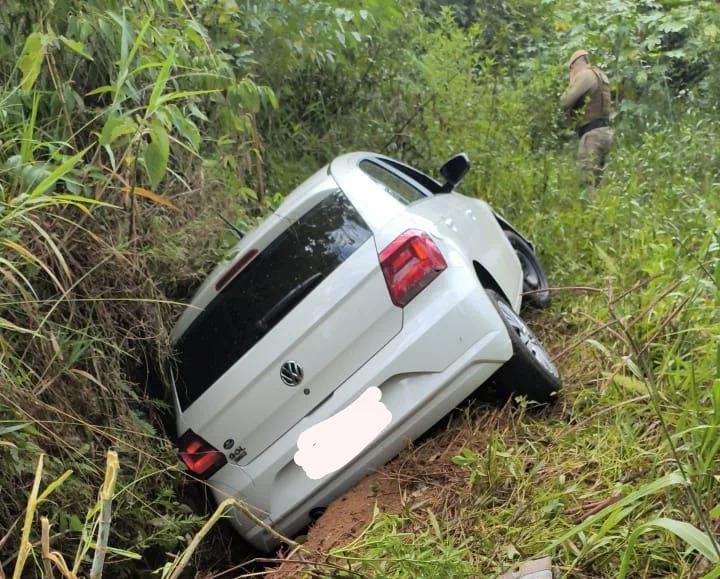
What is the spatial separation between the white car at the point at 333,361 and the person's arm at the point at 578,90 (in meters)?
4.34

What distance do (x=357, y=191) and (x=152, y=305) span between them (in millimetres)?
1051

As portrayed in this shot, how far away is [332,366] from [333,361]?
2 centimetres

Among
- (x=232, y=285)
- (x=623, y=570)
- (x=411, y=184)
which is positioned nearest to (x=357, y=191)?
(x=232, y=285)

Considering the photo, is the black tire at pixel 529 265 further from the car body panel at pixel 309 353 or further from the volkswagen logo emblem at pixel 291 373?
the volkswagen logo emblem at pixel 291 373

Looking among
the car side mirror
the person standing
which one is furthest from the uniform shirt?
the car side mirror

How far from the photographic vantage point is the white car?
2.74m

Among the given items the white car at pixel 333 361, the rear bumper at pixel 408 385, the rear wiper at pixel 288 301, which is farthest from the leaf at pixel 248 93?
the rear bumper at pixel 408 385

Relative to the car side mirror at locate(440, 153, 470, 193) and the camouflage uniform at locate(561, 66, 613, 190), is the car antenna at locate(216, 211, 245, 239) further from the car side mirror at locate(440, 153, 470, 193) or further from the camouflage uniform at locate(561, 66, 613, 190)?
the camouflage uniform at locate(561, 66, 613, 190)

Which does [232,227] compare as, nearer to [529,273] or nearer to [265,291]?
[265,291]

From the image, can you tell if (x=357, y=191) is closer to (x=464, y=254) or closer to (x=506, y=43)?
(x=464, y=254)

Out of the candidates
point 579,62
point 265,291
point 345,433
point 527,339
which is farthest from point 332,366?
point 579,62

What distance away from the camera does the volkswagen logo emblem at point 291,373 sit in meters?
2.77

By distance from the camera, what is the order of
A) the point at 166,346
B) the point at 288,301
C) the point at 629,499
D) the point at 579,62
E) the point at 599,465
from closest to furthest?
1. the point at 629,499
2. the point at 599,465
3. the point at 288,301
4. the point at 166,346
5. the point at 579,62

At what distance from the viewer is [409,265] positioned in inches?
112
